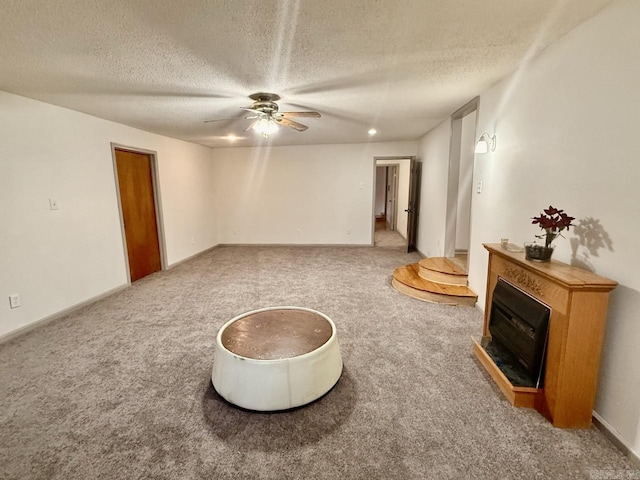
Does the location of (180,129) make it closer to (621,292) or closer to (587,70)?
(587,70)

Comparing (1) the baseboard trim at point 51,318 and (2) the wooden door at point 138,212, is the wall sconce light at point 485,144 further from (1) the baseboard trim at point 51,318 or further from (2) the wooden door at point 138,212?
(1) the baseboard trim at point 51,318

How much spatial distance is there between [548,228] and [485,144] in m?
1.55

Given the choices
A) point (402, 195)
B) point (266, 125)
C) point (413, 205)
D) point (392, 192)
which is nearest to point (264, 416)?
point (266, 125)

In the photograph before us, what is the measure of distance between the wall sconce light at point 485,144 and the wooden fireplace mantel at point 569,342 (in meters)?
1.58

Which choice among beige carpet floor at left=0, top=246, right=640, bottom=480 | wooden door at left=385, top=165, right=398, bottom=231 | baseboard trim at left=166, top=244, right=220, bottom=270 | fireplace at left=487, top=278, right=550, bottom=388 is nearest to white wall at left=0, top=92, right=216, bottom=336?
beige carpet floor at left=0, top=246, right=640, bottom=480

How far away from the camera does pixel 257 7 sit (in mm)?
1609

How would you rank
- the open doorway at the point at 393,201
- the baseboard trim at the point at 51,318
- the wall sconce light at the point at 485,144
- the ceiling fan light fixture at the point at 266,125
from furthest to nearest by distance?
the open doorway at the point at 393,201 → the ceiling fan light fixture at the point at 266,125 → the wall sconce light at the point at 485,144 → the baseboard trim at the point at 51,318

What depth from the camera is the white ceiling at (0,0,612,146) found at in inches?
64.3

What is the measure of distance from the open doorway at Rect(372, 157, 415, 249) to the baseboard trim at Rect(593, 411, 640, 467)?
463cm

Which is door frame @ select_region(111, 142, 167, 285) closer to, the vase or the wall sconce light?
the wall sconce light

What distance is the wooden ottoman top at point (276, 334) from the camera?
76.6 inches

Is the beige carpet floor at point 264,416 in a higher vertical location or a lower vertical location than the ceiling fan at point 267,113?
lower

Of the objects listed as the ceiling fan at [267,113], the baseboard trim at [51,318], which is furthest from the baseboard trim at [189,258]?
the ceiling fan at [267,113]

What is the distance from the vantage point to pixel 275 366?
5.88ft
